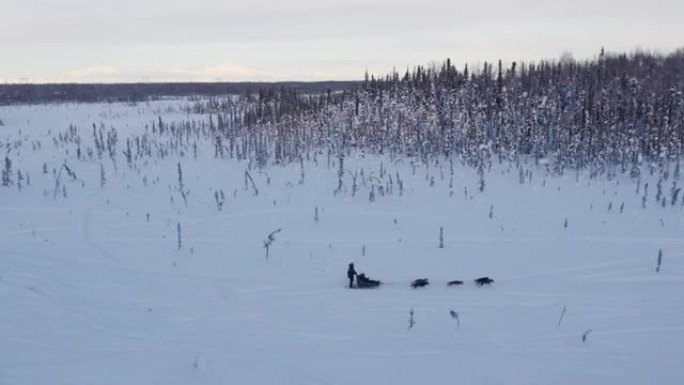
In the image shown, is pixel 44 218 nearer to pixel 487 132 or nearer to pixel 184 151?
pixel 184 151

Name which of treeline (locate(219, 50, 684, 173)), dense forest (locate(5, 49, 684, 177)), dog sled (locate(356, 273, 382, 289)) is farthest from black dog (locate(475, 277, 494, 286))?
treeline (locate(219, 50, 684, 173))

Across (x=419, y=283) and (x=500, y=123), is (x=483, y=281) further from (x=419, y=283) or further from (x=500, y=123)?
(x=500, y=123)

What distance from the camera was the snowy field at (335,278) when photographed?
205 inches

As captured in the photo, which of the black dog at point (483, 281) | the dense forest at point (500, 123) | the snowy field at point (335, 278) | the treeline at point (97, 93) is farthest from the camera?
the treeline at point (97, 93)

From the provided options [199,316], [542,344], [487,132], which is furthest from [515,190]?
[199,316]

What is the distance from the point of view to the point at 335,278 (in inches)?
309

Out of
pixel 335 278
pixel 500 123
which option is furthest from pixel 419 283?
pixel 500 123

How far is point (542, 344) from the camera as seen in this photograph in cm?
559

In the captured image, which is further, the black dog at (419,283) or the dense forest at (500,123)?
the dense forest at (500,123)

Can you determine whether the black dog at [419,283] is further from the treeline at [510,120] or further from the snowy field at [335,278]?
the treeline at [510,120]

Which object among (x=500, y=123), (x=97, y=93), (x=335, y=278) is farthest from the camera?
(x=97, y=93)

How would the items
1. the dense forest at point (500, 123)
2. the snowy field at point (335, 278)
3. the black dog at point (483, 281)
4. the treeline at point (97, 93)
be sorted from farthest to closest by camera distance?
1. the treeline at point (97, 93)
2. the dense forest at point (500, 123)
3. the black dog at point (483, 281)
4. the snowy field at point (335, 278)

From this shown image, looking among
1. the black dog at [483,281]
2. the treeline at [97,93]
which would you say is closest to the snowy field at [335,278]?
the black dog at [483,281]

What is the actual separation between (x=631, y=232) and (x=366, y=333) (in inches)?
215
